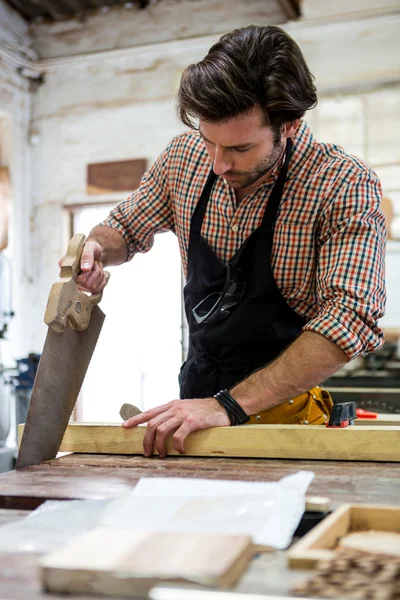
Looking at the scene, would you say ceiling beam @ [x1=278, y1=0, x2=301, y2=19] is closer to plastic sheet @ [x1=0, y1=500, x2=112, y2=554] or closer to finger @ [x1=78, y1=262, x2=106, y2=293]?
finger @ [x1=78, y1=262, x2=106, y2=293]

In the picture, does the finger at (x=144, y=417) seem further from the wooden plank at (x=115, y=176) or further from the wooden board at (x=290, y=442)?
the wooden plank at (x=115, y=176)

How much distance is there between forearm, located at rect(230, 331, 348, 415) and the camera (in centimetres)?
188

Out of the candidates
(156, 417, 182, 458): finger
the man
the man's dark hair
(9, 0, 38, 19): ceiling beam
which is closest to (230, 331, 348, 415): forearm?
the man

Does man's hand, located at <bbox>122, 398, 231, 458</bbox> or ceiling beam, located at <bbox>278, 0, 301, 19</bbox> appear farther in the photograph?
ceiling beam, located at <bbox>278, 0, 301, 19</bbox>

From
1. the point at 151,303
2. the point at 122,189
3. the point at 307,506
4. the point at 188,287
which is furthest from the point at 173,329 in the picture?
the point at 307,506

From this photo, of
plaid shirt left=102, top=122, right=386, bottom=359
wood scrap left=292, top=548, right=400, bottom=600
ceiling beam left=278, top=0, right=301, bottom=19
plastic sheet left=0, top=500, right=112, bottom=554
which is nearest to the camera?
wood scrap left=292, top=548, right=400, bottom=600

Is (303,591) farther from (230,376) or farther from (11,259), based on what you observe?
(11,259)

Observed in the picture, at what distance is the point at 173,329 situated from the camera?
594 centimetres

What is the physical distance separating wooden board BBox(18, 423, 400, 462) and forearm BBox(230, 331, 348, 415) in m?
0.16

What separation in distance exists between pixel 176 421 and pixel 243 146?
82 cm

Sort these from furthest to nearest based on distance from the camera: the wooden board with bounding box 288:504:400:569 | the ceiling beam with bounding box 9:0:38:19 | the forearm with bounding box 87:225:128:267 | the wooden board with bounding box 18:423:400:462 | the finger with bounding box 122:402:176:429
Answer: the ceiling beam with bounding box 9:0:38:19, the forearm with bounding box 87:225:128:267, the finger with bounding box 122:402:176:429, the wooden board with bounding box 18:423:400:462, the wooden board with bounding box 288:504:400:569

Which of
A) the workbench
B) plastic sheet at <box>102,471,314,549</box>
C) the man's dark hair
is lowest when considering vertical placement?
the workbench

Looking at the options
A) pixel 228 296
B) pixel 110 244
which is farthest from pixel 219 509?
pixel 110 244

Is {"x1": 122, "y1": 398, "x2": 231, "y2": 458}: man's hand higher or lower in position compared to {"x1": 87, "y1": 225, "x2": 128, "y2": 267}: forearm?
lower
